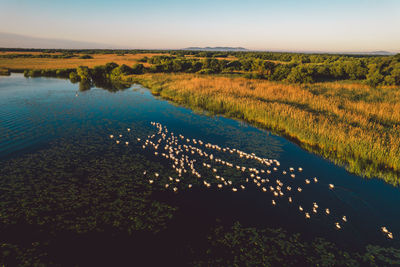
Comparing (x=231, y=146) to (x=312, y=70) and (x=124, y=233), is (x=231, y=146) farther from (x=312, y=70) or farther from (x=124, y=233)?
(x=312, y=70)

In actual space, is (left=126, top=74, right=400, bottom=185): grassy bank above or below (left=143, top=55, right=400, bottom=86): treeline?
below

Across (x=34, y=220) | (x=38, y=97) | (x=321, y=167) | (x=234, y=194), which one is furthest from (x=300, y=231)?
(x=38, y=97)

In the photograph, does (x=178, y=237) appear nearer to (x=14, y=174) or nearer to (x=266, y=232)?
(x=266, y=232)

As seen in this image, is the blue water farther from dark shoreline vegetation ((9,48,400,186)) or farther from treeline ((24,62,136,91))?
treeline ((24,62,136,91))

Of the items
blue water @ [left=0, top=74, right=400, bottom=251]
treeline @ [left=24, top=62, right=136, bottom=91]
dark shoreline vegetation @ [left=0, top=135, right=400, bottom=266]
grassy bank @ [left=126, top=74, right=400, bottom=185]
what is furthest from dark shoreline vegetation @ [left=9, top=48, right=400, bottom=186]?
treeline @ [left=24, top=62, right=136, bottom=91]

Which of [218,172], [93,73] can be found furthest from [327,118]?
[93,73]

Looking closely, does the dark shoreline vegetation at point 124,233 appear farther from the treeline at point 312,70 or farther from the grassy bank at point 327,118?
the treeline at point 312,70
